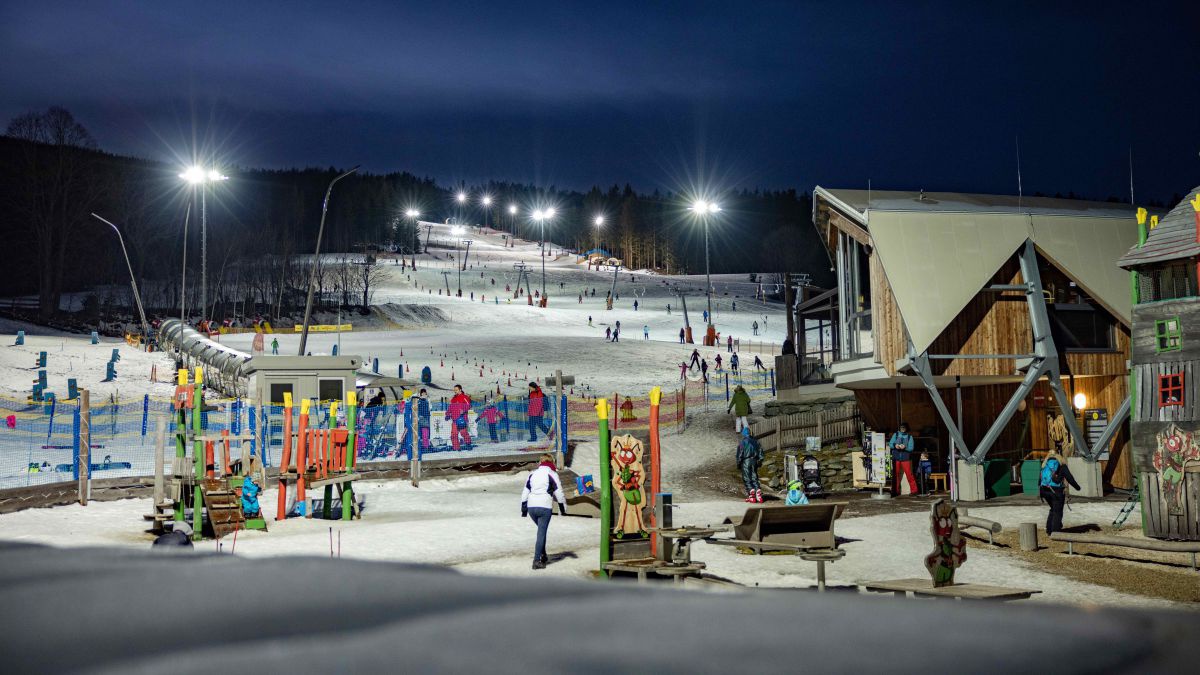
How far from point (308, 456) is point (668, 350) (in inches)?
1314

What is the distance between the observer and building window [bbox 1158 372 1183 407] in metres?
18.2

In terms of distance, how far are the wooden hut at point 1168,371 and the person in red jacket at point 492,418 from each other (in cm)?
1841

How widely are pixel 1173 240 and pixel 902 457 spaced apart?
902cm

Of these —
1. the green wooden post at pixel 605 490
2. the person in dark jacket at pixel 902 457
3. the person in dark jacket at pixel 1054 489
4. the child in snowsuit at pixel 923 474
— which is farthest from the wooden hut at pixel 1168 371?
the green wooden post at pixel 605 490

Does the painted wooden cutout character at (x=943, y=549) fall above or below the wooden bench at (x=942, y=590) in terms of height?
above

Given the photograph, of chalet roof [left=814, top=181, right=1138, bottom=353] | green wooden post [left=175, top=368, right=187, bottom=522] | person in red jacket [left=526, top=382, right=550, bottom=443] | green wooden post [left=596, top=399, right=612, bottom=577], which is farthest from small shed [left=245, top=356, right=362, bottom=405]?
green wooden post [left=596, top=399, right=612, bottom=577]

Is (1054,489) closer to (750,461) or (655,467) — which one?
(750,461)

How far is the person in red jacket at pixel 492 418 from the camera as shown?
32531 millimetres

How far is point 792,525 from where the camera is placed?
16.4m

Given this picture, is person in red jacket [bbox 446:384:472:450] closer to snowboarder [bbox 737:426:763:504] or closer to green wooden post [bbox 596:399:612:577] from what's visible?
snowboarder [bbox 737:426:763:504]

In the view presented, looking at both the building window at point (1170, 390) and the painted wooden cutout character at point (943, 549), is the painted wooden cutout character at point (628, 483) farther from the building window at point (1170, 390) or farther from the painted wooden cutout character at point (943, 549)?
the building window at point (1170, 390)

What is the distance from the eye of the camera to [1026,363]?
27359 mm

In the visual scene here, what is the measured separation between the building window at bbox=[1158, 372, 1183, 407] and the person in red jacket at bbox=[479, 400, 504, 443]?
62.4 feet

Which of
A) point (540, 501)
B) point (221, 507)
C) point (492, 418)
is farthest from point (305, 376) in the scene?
point (540, 501)
